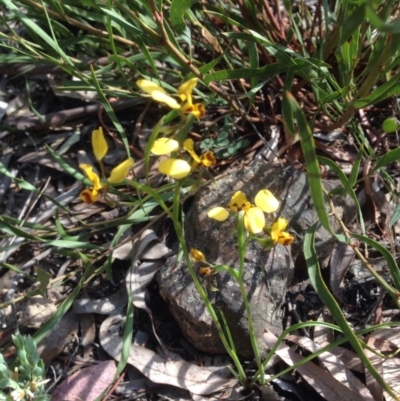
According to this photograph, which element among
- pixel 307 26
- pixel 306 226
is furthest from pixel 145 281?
pixel 307 26

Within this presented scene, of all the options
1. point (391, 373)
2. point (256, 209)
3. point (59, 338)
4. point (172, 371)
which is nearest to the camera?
point (256, 209)

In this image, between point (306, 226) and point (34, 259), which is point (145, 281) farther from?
point (306, 226)

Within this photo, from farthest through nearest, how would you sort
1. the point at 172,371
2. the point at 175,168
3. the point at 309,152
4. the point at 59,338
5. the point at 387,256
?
the point at 59,338
the point at 172,371
the point at 387,256
the point at 175,168
the point at 309,152

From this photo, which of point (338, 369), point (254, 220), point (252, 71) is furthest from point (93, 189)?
point (338, 369)

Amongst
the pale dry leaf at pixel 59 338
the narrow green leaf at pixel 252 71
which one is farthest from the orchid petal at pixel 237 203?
the pale dry leaf at pixel 59 338

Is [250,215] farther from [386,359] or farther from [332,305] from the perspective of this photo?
[386,359]

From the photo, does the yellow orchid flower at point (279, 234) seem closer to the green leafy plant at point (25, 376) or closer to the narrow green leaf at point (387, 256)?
the narrow green leaf at point (387, 256)

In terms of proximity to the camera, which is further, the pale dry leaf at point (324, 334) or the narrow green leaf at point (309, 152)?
the pale dry leaf at point (324, 334)
